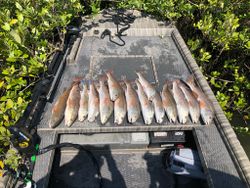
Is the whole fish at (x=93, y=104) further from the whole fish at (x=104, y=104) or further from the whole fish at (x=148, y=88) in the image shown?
the whole fish at (x=148, y=88)

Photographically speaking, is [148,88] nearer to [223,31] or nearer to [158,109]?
[158,109]

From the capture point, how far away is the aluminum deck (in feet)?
11.8

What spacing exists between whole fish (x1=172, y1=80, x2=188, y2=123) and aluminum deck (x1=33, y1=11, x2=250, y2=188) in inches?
Result: 6.7

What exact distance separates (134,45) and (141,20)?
58.9 inches

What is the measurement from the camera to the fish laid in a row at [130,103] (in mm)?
4215

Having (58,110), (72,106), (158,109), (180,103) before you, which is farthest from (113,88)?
(180,103)

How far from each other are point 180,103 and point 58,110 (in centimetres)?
252

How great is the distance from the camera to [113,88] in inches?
187

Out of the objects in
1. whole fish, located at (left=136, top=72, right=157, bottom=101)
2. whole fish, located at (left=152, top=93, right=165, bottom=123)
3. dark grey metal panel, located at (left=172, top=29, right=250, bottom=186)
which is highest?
whole fish, located at (left=136, top=72, right=157, bottom=101)

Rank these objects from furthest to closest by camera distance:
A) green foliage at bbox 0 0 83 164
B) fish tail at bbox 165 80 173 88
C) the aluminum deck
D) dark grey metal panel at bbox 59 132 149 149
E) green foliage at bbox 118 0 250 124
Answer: green foliage at bbox 118 0 250 124 → fish tail at bbox 165 80 173 88 → dark grey metal panel at bbox 59 132 149 149 → green foliage at bbox 0 0 83 164 → the aluminum deck

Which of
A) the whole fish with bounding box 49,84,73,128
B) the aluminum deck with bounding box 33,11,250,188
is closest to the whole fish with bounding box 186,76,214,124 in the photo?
the aluminum deck with bounding box 33,11,250,188

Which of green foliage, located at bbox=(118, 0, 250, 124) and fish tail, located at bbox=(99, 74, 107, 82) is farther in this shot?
green foliage, located at bbox=(118, 0, 250, 124)

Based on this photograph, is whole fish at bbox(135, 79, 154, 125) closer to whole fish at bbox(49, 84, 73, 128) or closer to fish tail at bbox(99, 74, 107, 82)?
fish tail at bbox(99, 74, 107, 82)

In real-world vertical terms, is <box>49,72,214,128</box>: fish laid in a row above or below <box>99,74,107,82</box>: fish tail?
below
